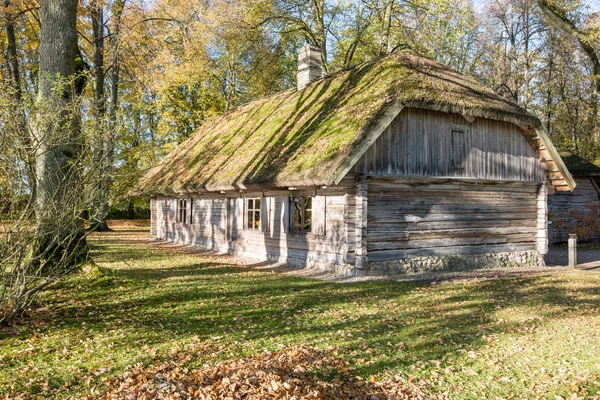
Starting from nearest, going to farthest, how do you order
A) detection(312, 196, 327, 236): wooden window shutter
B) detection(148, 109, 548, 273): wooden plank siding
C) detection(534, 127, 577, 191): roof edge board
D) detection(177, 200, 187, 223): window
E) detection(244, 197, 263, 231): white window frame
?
detection(148, 109, 548, 273): wooden plank siding < detection(312, 196, 327, 236): wooden window shutter < detection(534, 127, 577, 191): roof edge board < detection(244, 197, 263, 231): white window frame < detection(177, 200, 187, 223): window

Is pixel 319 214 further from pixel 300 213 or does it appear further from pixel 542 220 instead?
pixel 542 220

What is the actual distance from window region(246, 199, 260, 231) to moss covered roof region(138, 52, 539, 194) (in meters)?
1.22

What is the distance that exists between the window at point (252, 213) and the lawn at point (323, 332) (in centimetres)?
547

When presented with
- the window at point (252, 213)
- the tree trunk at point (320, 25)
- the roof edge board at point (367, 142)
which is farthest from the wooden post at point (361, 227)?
the tree trunk at point (320, 25)

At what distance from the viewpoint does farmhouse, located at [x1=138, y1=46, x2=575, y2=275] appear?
13117 millimetres

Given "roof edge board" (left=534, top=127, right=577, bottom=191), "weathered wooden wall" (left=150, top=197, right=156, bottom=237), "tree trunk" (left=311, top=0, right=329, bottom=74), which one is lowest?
"weathered wooden wall" (left=150, top=197, right=156, bottom=237)

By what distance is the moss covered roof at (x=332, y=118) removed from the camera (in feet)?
42.1

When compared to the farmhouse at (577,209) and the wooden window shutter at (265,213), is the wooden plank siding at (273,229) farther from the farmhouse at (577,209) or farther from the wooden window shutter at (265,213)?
the farmhouse at (577,209)

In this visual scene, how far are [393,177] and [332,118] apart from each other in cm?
274

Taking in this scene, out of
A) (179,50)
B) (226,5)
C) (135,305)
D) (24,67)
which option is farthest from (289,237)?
(24,67)

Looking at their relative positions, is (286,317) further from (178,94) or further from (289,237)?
(178,94)

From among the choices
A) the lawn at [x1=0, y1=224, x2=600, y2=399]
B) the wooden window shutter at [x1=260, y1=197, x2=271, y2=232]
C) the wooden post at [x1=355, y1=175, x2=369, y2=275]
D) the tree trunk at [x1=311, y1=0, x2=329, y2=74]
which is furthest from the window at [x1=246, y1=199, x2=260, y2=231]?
the tree trunk at [x1=311, y1=0, x2=329, y2=74]

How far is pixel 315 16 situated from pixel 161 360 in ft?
85.9

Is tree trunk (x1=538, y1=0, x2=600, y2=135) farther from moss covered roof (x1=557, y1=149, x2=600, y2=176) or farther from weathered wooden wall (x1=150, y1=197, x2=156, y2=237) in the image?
weathered wooden wall (x1=150, y1=197, x2=156, y2=237)
